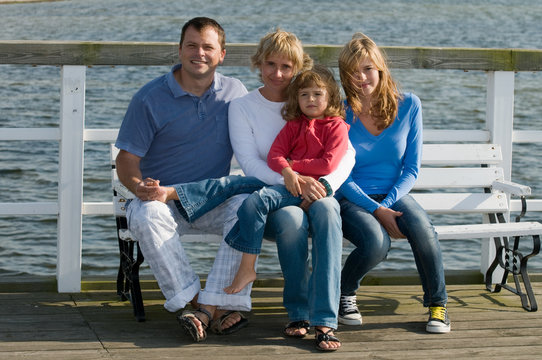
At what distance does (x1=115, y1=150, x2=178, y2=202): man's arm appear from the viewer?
360 centimetres

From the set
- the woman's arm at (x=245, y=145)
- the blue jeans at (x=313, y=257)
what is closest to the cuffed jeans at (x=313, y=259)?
the blue jeans at (x=313, y=257)

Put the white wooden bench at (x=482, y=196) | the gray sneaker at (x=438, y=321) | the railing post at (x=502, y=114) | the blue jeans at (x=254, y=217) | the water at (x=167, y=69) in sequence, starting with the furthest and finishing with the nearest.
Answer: the water at (x=167, y=69) < the railing post at (x=502, y=114) < the white wooden bench at (x=482, y=196) < the gray sneaker at (x=438, y=321) < the blue jeans at (x=254, y=217)

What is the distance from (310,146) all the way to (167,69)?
12.4m

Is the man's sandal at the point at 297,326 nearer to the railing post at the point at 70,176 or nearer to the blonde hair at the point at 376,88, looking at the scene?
the blonde hair at the point at 376,88

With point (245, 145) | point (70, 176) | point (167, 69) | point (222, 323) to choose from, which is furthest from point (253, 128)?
point (167, 69)

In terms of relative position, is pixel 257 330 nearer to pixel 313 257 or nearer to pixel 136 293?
pixel 313 257

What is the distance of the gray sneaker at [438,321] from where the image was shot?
12.0 ft

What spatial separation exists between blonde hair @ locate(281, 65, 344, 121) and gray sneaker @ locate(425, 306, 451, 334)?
33.5 inches

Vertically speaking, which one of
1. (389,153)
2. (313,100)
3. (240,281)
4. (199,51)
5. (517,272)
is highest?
(199,51)

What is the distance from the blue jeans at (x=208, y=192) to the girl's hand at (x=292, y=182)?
18 centimetres

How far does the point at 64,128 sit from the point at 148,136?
0.56 metres

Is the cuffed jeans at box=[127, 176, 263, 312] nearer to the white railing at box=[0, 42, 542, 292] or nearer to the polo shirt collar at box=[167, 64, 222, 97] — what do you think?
the polo shirt collar at box=[167, 64, 222, 97]

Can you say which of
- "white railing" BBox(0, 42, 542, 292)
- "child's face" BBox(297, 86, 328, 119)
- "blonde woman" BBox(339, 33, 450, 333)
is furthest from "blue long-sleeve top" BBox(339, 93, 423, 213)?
"white railing" BBox(0, 42, 542, 292)

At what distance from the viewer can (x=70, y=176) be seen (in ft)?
13.7
